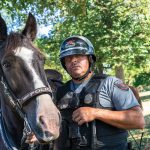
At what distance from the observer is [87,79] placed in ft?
14.2

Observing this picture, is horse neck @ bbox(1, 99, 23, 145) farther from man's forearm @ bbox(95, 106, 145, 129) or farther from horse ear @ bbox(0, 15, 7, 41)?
man's forearm @ bbox(95, 106, 145, 129)

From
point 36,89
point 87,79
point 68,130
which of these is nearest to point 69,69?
point 87,79

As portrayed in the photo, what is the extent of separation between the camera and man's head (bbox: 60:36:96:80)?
4262 mm

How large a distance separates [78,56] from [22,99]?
3.25ft

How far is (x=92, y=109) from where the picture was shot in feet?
12.6

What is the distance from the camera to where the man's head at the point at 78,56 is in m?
4.26

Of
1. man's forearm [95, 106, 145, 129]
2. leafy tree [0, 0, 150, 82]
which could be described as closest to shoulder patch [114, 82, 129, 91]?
man's forearm [95, 106, 145, 129]

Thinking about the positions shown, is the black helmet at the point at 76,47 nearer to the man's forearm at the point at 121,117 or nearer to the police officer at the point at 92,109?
the police officer at the point at 92,109

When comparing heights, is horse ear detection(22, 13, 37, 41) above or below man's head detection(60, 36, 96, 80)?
above

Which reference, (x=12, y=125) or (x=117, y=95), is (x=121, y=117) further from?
(x=12, y=125)

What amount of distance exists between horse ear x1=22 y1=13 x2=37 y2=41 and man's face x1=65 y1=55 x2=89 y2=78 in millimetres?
471

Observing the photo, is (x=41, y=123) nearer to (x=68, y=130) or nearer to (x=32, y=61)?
(x=32, y=61)

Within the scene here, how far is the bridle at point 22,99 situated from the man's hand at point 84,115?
411mm

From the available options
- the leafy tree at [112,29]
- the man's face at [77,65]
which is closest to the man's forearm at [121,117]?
the man's face at [77,65]
